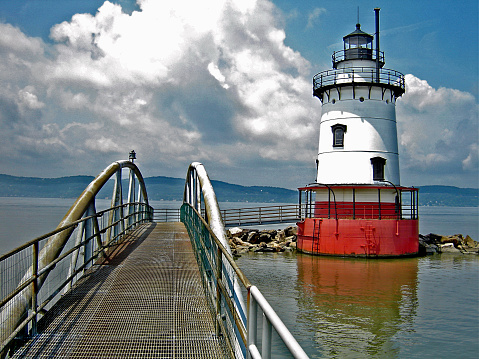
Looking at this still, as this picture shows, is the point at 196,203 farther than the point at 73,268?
Yes

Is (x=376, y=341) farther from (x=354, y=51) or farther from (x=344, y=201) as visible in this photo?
(x=354, y=51)

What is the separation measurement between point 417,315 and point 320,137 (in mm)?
15350

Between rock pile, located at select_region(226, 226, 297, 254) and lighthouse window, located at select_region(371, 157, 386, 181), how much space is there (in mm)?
6701

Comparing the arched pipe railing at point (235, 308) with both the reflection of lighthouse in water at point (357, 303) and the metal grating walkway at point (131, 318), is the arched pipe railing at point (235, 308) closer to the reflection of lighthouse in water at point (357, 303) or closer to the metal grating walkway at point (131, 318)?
the metal grating walkway at point (131, 318)

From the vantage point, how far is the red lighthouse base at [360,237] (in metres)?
23.7

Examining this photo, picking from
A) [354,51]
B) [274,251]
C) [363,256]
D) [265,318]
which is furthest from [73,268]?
[354,51]

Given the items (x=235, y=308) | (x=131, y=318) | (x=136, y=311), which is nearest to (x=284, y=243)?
(x=136, y=311)

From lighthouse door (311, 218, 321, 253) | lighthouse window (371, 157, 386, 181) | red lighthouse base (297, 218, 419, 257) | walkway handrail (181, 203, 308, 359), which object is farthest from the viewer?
lighthouse window (371, 157, 386, 181)

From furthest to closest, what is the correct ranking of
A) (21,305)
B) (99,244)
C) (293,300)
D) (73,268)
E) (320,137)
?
(320,137), (293,300), (99,244), (73,268), (21,305)

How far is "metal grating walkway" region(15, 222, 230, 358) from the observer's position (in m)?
4.84

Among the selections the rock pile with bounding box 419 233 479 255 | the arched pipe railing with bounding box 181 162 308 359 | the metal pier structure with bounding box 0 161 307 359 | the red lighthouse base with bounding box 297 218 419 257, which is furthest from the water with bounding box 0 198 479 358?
the arched pipe railing with bounding box 181 162 308 359

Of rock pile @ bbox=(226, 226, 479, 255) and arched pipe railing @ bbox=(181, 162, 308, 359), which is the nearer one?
arched pipe railing @ bbox=(181, 162, 308, 359)

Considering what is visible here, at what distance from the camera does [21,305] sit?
509 centimetres

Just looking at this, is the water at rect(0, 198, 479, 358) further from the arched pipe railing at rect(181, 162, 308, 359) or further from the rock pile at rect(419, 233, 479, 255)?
the arched pipe railing at rect(181, 162, 308, 359)
